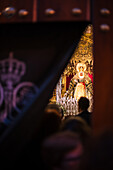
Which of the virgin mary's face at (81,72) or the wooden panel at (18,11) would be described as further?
the virgin mary's face at (81,72)

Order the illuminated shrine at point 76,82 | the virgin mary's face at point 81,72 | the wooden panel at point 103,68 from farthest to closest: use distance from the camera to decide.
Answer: the virgin mary's face at point 81,72 < the illuminated shrine at point 76,82 < the wooden panel at point 103,68

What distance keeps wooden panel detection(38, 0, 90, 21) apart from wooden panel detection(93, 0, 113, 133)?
64 millimetres

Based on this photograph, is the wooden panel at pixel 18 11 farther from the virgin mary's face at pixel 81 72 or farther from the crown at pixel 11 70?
the virgin mary's face at pixel 81 72

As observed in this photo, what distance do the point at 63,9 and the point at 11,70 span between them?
54cm

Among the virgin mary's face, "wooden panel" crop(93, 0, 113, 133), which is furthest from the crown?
the virgin mary's face

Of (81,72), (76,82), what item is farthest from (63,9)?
(76,82)

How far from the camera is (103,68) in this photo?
132cm

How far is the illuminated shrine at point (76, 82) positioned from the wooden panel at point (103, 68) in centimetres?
432

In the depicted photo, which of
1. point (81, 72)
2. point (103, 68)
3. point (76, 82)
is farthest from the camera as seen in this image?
point (76, 82)

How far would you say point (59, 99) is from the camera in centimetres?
643

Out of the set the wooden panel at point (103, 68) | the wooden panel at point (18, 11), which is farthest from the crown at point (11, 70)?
the wooden panel at point (103, 68)

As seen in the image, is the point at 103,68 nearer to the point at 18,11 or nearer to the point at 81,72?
the point at 18,11

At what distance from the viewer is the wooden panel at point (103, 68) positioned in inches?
50.8

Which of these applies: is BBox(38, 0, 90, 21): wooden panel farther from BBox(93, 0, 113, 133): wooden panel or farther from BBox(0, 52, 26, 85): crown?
BBox(0, 52, 26, 85): crown
